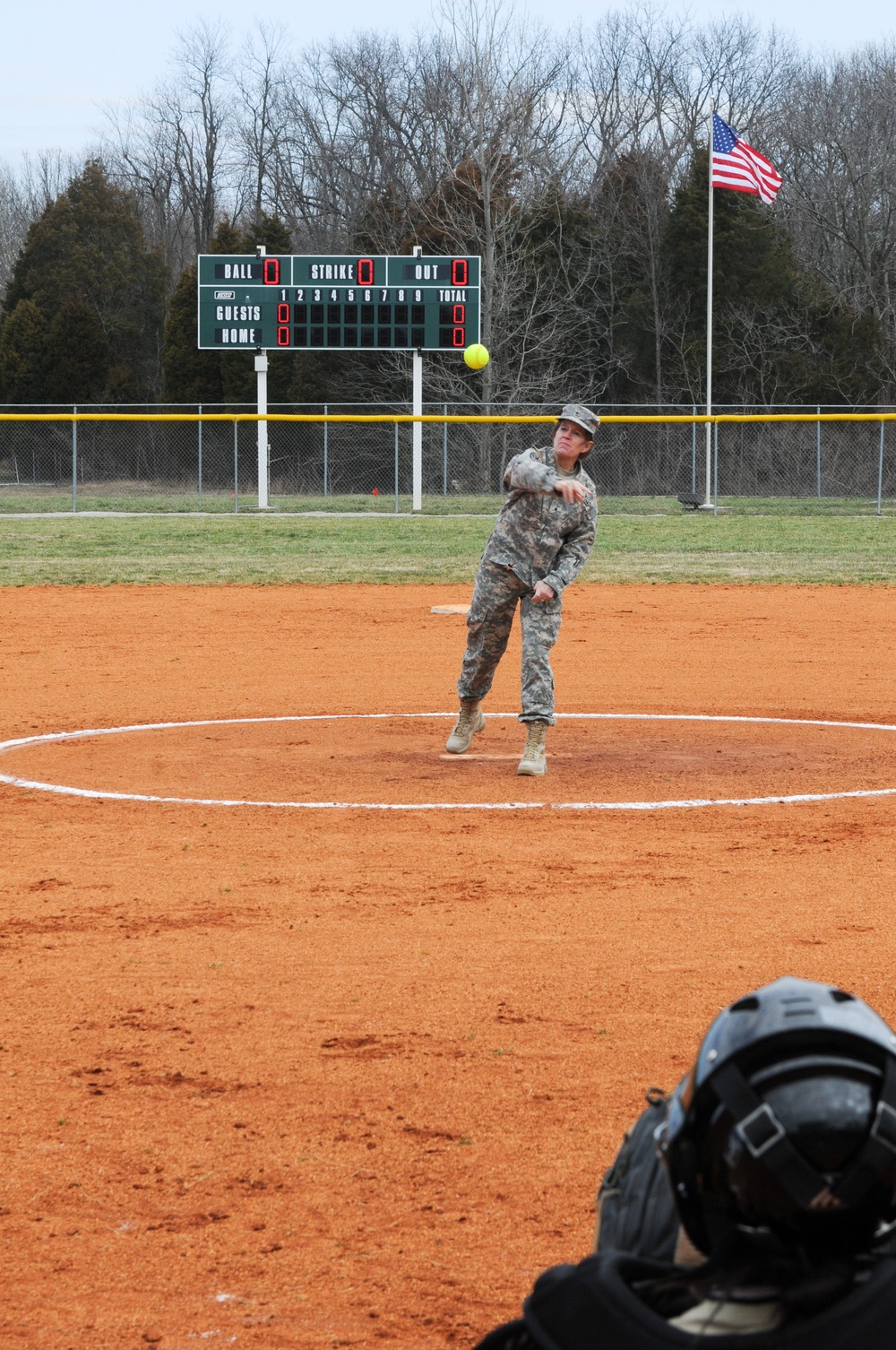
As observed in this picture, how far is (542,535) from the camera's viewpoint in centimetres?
838

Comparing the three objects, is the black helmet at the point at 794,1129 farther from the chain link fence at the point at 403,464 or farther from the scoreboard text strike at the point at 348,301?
the chain link fence at the point at 403,464

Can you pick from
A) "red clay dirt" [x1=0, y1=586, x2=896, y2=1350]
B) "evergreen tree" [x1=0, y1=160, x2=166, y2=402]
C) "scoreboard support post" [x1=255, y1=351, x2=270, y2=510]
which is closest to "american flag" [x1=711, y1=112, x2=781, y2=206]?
"scoreboard support post" [x1=255, y1=351, x2=270, y2=510]

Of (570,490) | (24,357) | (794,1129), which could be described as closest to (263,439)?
(24,357)

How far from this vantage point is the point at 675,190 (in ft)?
166

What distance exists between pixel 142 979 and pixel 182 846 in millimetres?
1836

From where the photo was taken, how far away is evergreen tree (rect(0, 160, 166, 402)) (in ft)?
165

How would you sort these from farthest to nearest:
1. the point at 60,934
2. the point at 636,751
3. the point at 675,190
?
the point at 675,190 < the point at 636,751 < the point at 60,934

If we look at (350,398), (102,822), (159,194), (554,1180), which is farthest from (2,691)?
(159,194)

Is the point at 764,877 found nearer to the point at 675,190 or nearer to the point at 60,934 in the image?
the point at 60,934

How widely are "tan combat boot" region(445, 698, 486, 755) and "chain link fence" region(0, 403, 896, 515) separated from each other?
23885mm

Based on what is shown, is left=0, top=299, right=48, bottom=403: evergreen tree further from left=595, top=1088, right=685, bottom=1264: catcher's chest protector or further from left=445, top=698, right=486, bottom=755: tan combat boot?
left=595, top=1088, right=685, bottom=1264: catcher's chest protector

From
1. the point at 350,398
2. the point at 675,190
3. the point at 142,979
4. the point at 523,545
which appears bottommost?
the point at 142,979

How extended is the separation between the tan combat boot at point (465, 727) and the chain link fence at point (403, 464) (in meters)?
23.9

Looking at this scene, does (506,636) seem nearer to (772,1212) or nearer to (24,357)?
(772,1212)
